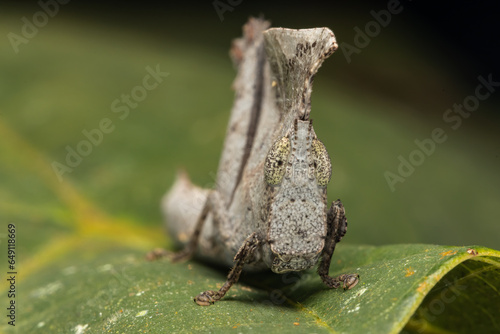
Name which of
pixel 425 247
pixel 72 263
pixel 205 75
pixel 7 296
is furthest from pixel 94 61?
pixel 425 247

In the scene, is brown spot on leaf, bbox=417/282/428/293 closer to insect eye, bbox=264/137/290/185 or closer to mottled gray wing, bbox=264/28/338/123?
insect eye, bbox=264/137/290/185

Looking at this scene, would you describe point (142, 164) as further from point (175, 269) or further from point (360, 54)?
point (360, 54)

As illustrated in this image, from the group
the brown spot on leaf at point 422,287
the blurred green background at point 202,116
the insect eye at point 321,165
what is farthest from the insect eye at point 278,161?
the blurred green background at point 202,116

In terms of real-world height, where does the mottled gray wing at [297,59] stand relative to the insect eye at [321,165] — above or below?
above

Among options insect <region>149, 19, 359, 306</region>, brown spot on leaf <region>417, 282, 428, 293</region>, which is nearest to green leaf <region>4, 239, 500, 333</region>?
brown spot on leaf <region>417, 282, 428, 293</region>

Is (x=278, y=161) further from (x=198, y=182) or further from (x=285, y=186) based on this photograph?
(x=198, y=182)

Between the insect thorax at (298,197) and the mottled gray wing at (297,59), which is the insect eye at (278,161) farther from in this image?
the mottled gray wing at (297,59)

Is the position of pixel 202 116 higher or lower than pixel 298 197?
higher

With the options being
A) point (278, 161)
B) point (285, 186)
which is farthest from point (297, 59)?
point (285, 186)
